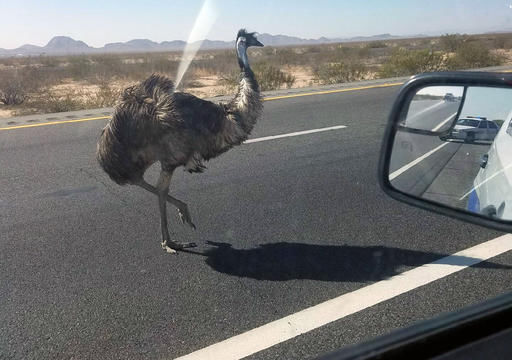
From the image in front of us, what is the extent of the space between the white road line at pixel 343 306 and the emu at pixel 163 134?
1.40 meters

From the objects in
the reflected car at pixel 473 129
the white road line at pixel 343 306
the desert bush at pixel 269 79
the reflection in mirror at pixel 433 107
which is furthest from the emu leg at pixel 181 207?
the desert bush at pixel 269 79

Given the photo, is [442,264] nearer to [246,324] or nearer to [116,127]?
[246,324]

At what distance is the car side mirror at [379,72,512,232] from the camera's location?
2355 millimetres

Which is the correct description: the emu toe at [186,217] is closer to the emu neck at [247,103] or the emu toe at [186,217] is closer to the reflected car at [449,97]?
the emu neck at [247,103]

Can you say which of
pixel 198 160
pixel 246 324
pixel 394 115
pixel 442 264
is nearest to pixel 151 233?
pixel 198 160

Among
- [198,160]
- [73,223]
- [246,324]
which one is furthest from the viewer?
[73,223]

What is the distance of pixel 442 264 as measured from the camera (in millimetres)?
3871

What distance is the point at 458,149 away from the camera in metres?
2.66

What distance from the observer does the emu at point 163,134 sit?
4.24m

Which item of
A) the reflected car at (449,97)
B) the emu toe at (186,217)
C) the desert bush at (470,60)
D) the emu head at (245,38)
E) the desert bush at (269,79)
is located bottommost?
the emu toe at (186,217)

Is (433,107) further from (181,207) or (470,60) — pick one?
(470,60)

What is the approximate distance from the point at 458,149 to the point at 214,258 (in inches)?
84.2

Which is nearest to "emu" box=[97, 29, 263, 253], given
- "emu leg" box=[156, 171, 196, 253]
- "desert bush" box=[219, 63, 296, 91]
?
"emu leg" box=[156, 171, 196, 253]

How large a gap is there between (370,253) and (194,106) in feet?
6.11
